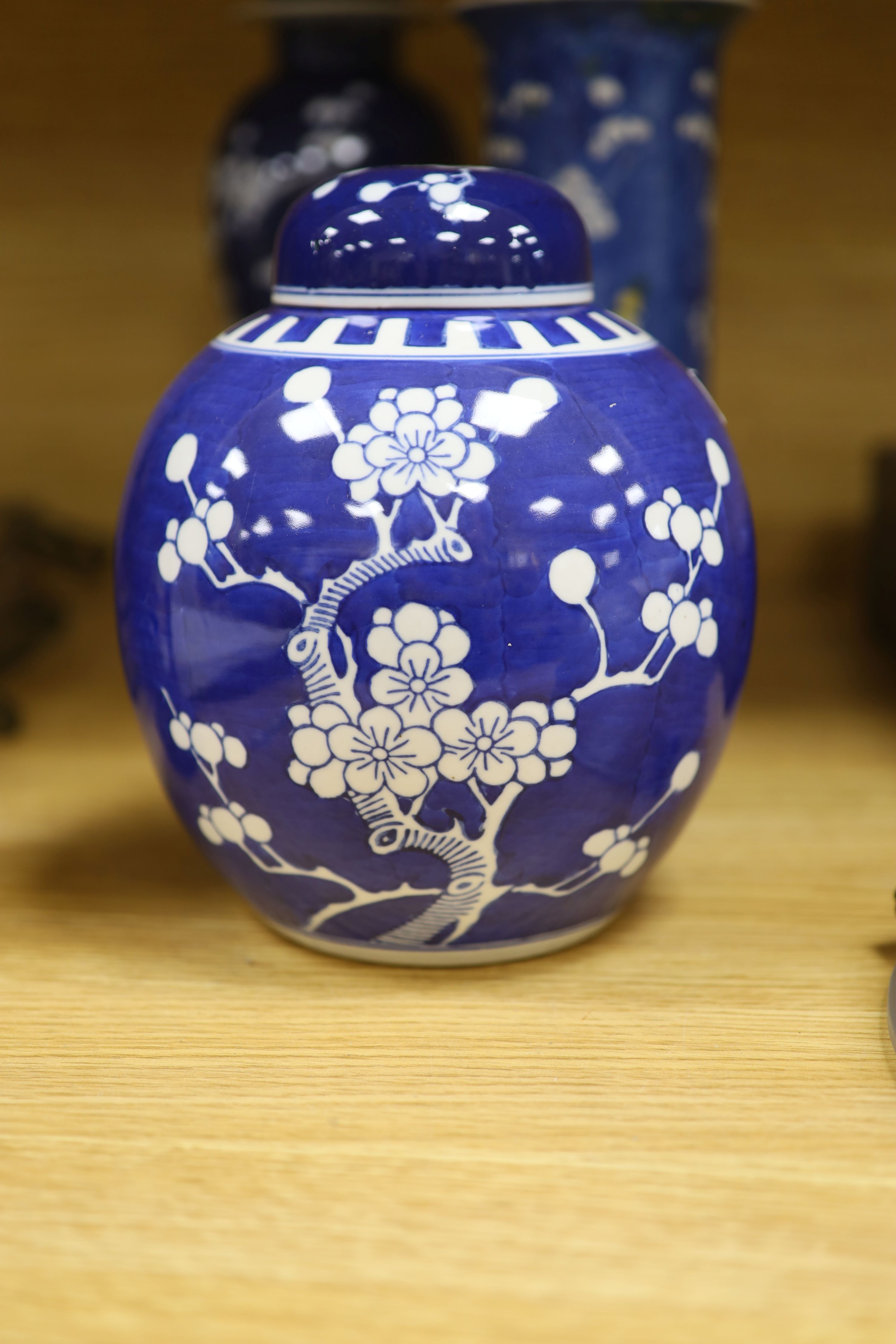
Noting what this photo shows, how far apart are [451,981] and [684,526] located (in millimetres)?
249

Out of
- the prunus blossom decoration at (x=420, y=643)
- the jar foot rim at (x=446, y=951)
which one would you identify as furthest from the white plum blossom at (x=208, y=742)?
the jar foot rim at (x=446, y=951)

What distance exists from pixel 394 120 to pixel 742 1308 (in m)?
0.82

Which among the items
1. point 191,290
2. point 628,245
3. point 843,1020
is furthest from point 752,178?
point 843,1020

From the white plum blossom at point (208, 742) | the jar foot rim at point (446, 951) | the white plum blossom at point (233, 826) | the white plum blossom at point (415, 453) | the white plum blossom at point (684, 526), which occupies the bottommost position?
the jar foot rim at point (446, 951)

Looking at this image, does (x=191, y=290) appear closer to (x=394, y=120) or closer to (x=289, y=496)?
(x=394, y=120)

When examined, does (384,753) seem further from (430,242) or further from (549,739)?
(430,242)

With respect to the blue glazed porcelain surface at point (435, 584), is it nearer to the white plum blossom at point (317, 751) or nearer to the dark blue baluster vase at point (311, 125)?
the white plum blossom at point (317, 751)

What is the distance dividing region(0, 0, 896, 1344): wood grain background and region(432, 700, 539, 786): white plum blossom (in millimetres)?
125

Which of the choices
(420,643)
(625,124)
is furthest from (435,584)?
(625,124)

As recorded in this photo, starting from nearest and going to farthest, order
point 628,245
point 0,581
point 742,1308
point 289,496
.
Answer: point 742,1308 < point 289,496 < point 628,245 < point 0,581

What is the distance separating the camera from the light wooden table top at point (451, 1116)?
1.58 feet

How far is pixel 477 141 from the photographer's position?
4.06ft

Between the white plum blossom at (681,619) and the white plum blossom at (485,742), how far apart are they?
0.24 feet

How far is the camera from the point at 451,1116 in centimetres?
58
